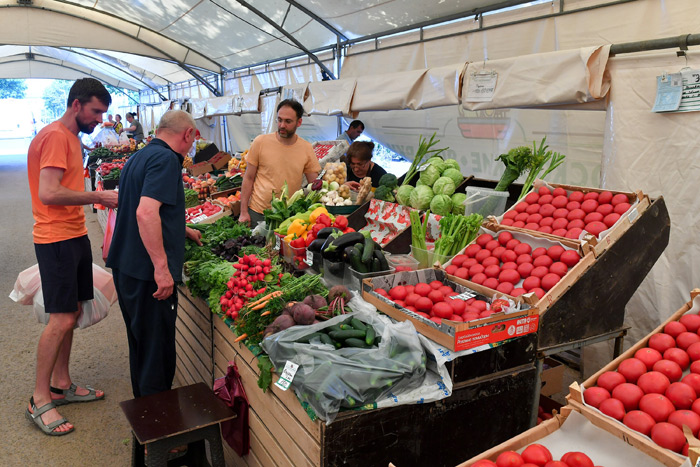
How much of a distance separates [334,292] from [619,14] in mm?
3800

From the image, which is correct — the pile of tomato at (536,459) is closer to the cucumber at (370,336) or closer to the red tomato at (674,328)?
the cucumber at (370,336)

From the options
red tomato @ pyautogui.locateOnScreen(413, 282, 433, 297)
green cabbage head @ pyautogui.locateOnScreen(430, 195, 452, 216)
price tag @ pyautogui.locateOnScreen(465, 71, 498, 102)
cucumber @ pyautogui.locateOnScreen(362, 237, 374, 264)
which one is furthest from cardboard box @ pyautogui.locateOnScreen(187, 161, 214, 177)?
red tomato @ pyautogui.locateOnScreen(413, 282, 433, 297)

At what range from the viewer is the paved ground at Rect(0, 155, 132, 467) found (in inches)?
131

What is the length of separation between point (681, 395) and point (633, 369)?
0.23 metres

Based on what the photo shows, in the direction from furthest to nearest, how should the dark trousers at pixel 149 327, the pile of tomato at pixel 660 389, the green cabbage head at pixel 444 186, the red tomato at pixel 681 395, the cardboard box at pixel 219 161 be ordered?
1. the cardboard box at pixel 219 161
2. the green cabbage head at pixel 444 186
3. the dark trousers at pixel 149 327
4. the red tomato at pixel 681 395
5. the pile of tomato at pixel 660 389

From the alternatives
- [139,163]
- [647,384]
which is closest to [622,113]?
[647,384]

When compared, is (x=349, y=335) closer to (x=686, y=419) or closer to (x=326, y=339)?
(x=326, y=339)

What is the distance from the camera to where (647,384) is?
77.4 inches

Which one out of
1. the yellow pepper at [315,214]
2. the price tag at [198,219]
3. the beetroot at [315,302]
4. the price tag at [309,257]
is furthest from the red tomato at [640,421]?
the price tag at [198,219]

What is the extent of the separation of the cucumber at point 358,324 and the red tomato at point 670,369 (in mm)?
1220

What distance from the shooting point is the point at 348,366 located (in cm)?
204

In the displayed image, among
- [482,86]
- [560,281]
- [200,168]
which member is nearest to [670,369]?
[560,281]

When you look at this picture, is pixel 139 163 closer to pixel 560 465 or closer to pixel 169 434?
pixel 169 434

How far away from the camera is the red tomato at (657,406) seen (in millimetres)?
1809
